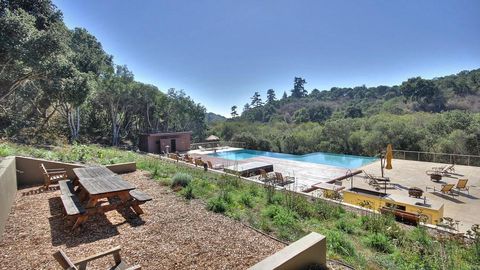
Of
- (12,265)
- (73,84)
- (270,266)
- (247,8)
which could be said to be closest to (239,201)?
(270,266)

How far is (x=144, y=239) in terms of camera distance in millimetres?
3672

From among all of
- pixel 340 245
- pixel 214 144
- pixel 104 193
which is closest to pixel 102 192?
pixel 104 193

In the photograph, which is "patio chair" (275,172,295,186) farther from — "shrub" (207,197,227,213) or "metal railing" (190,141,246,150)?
"metal railing" (190,141,246,150)

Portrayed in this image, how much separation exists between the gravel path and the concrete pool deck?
235 inches

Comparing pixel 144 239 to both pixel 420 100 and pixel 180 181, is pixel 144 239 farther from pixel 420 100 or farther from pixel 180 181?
pixel 420 100

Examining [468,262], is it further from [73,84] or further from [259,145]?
[259,145]

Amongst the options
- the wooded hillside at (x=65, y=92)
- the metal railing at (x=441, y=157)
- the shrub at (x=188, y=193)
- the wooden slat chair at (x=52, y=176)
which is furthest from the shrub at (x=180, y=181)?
the metal railing at (x=441, y=157)

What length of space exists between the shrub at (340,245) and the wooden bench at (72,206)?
375 centimetres

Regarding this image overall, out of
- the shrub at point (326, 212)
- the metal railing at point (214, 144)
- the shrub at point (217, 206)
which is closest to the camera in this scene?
the shrub at point (217, 206)

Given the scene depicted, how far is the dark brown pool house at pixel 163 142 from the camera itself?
21203 millimetres

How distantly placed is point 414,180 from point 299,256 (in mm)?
11342

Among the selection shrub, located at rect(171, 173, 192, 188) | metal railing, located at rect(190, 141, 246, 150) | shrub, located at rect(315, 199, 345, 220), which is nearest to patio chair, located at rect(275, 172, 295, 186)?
shrub, located at rect(315, 199, 345, 220)

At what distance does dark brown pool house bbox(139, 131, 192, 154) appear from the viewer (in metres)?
21.2

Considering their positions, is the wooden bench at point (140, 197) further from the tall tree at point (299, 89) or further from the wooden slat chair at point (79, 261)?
the tall tree at point (299, 89)
